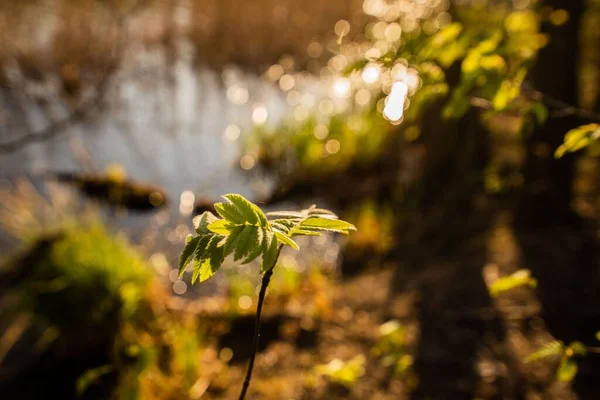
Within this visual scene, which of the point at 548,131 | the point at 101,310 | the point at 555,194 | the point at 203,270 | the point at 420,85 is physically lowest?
the point at 101,310

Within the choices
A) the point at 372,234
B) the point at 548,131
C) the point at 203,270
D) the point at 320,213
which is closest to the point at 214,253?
the point at 203,270

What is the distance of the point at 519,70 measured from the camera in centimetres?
146

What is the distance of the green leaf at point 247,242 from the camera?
78 centimetres

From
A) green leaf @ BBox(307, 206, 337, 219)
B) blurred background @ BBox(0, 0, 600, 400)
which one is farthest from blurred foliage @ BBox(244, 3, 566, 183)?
green leaf @ BBox(307, 206, 337, 219)

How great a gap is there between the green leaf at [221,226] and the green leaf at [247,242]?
0.03 metres

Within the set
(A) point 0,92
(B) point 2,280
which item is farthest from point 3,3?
(B) point 2,280

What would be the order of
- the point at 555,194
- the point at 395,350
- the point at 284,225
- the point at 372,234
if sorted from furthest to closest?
the point at 372,234 < the point at 555,194 < the point at 395,350 < the point at 284,225

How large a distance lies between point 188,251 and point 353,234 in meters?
3.75

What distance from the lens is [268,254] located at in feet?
2.63

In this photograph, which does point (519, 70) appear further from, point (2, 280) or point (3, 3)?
point (3, 3)

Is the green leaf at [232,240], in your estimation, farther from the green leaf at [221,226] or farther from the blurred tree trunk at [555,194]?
the blurred tree trunk at [555,194]

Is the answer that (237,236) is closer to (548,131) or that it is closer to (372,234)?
(548,131)

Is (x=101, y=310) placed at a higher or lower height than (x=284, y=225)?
lower

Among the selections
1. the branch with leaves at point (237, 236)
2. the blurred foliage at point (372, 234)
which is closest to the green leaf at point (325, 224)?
the branch with leaves at point (237, 236)
